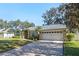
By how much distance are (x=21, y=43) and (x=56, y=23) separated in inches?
29.6

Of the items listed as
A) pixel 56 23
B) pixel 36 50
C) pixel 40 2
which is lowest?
pixel 36 50

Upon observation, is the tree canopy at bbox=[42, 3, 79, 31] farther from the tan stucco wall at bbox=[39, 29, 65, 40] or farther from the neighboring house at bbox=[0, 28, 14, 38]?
the neighboring house at bbox=[0, 28, 14, 38]

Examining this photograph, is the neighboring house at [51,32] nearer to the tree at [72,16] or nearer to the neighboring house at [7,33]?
the tree at [72,16]

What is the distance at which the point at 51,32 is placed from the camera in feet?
21.3

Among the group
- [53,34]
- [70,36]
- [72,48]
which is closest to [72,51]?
[72,48]

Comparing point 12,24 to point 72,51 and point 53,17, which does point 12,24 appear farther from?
point 72,51

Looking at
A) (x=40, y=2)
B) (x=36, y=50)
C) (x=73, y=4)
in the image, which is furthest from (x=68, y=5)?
(x=36, y=50)

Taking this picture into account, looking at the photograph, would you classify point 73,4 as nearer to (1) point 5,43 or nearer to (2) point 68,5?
(2) point 68,5

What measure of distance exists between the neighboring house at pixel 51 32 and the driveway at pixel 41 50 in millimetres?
94

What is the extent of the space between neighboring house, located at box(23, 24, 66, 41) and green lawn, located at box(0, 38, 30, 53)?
0.19m

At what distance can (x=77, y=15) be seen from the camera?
6402 millimetres

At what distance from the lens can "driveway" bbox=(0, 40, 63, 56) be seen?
21.1 ft

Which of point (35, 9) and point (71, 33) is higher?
point (35, 9)

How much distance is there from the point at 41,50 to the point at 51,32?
39 centimetres
